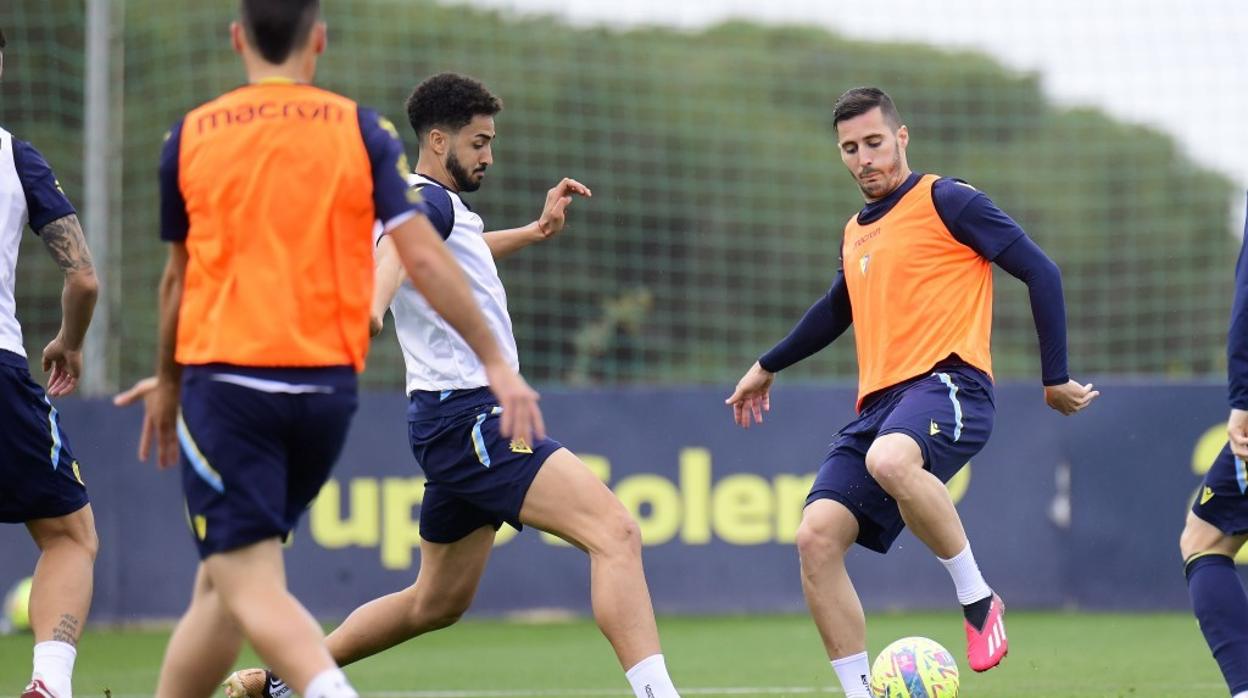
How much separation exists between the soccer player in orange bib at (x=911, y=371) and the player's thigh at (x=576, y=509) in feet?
2.92

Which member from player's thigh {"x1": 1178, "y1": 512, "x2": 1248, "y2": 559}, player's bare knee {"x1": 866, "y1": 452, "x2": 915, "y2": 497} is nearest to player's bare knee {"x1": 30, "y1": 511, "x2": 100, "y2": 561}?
player's bare knee {"x1": 866, "y1": 452, "x2": 915, "y2": 497}

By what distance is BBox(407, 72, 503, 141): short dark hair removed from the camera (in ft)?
20.6

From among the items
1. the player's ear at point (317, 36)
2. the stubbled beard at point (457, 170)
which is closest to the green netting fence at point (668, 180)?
the stubbled beard at point (457, 170)

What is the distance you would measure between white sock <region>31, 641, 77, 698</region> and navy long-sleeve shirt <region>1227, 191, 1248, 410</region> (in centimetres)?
403

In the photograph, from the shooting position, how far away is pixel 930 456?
6.23 m

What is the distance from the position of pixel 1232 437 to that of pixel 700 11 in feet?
38.8

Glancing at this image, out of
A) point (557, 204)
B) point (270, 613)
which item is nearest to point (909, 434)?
point (557, 204)

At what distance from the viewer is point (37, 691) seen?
226 inches

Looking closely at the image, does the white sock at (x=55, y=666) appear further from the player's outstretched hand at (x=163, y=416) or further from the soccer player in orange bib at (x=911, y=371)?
the soccer player in orange bib at (x=911, y=371)

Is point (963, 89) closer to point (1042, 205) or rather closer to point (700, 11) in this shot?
point (1042, 205)

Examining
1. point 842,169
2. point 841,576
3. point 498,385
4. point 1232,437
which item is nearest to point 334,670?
point 498,385

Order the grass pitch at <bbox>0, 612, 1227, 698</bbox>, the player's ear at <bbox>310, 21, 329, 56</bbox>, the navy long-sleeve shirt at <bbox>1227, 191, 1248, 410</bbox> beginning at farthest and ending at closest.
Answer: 1. the grass pitch at <bbox>0, 612, 1227, 698</bbox>
2. the navy long-sleeve shirt at <bbox>1227, 191, 1248, 410</bbox>
3. the player's ear at <bbox>310, 21, 329, 56</bbox>

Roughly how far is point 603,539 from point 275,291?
70.6 inches

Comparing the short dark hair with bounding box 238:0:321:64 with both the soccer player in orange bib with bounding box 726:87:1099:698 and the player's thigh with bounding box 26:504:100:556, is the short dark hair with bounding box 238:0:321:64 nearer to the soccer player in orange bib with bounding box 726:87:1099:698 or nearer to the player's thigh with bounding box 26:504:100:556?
the player's thigh with bounding box 26:504:100:556
